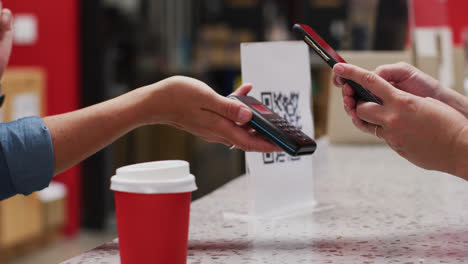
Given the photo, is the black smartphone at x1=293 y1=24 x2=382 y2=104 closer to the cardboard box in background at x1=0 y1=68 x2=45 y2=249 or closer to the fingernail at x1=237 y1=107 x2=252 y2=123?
the fingernail at x1=237 y1=107 x2=252 y2=123

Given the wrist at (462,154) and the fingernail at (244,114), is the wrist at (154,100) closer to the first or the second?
the fingernail at (244,114)

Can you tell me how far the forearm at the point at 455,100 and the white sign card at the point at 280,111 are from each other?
28cm

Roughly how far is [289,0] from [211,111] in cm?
449

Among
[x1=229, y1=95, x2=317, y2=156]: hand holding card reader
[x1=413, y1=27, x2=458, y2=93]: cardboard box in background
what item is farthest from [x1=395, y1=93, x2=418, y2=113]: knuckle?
[x1=413, y1=27, x2=458, y2=93]: cardboard box in background

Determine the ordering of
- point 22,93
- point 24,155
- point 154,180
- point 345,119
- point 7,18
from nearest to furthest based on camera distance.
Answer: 1. point 154,180
2. point 24,155
3. point 7,18
4. point 345,119
5. point 22,93

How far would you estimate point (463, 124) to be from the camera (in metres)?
0.89

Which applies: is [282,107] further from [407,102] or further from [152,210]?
[152,210]

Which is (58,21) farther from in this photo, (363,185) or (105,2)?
(363,185)

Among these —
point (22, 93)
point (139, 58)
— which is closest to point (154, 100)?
point (22, 93)

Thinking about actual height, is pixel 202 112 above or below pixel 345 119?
above

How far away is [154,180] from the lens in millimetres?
711

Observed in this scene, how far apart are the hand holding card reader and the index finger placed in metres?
0.13

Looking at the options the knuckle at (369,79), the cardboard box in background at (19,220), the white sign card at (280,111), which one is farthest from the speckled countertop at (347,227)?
the cardboard box in background at (19,220)

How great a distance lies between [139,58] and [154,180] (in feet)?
13.4
